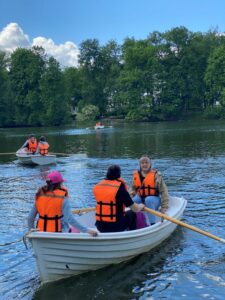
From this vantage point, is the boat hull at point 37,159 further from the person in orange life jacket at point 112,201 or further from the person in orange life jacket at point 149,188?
the person in orange life jacket at point 112,201

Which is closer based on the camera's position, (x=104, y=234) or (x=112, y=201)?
(x=104, y=234)

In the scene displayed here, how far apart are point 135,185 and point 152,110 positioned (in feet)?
227

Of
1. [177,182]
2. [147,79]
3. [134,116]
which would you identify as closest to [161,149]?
[177,182]

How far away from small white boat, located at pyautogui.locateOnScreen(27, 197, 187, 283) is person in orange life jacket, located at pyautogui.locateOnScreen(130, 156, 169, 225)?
75 centimetres

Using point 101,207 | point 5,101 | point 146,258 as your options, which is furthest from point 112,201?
point 5,101

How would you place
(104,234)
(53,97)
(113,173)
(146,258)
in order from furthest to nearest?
(53,97)
(146,258)
(113,173)
(104,234)

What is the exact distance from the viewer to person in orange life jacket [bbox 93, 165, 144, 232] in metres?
7.26

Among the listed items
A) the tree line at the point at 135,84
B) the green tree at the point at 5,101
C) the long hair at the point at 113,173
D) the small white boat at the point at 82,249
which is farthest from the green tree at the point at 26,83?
the long hair at the point at 113,173

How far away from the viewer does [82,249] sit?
22.9 feet

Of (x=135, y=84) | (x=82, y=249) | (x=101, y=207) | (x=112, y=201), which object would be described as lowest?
(x=82, y=249)

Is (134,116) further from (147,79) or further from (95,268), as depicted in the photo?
(95,268)

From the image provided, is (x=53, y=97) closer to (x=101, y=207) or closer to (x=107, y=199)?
(x=101, y=207)

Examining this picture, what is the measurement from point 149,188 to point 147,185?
0.25 ft

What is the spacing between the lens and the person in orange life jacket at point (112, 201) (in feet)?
23.8
